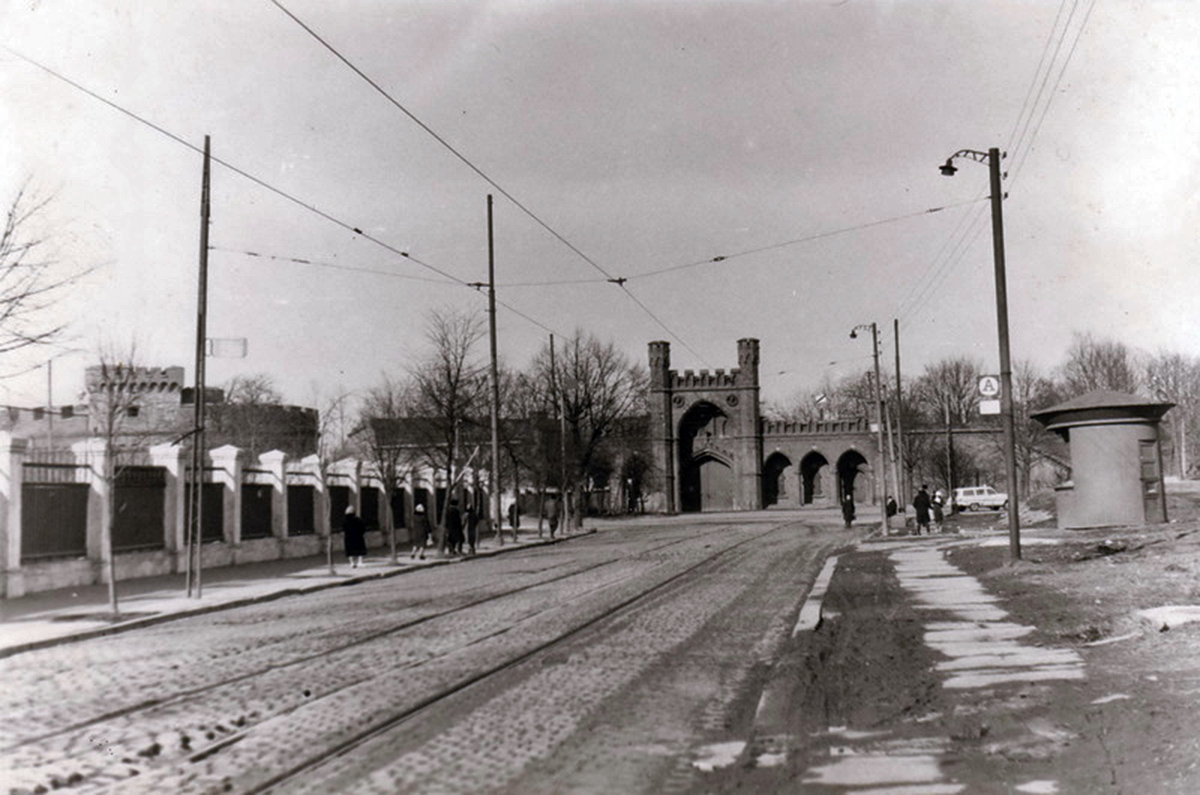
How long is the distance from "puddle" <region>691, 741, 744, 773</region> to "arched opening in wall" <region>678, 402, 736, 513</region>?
7754cm

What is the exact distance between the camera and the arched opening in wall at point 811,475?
84.8 m

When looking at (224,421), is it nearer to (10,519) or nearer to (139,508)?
(139,508)

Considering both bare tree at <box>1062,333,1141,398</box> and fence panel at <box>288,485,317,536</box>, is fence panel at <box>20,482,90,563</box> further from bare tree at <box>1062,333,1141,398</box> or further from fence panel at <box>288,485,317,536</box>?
bare tree at <box>1062,333,1141,398</box>

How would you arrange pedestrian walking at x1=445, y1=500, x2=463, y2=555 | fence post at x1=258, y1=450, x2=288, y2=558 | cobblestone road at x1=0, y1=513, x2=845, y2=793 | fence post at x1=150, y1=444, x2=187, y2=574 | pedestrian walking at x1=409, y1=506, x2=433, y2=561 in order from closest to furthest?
cobblestone road at x1=0, y1=513, x2=845, y2=793, fence post at x1=150, y1=444, x2=187, y2=574, fence post at x1=258, y1=450, x2=288, y2=558, pedestrian walking at x1=409, y1=506, x2=433, y2=561, pedestrian walking at x1=445, y1=500, x2=463, y2=555

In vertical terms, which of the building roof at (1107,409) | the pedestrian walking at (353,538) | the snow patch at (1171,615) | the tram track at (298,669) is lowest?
the tram track at (298,669)

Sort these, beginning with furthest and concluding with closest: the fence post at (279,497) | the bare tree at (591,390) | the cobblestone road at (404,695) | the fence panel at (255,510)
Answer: the bare tree at (591,390)
the fence post at (279,497)
the fence panel at (255,510)
the cobblestone road at (404,695)

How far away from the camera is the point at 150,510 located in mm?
21609

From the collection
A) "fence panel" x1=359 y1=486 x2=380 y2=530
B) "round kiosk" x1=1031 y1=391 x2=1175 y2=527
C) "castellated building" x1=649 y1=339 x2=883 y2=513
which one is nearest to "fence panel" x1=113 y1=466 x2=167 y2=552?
"fence panel" x1=359 y1=486 x2=380 y2=530

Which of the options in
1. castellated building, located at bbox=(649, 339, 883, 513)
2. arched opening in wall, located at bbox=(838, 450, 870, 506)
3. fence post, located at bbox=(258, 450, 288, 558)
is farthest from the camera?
arched opening in wall, located at bbox=(838, 450, 870, 506)

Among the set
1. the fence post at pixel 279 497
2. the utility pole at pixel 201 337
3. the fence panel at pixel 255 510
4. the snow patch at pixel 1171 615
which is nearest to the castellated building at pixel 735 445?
the fence post at pixel 279 497

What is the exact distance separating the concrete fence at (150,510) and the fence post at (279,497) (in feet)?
0.08

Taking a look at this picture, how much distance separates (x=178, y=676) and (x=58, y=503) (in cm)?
1063

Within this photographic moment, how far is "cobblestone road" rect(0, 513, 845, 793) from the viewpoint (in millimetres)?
6160

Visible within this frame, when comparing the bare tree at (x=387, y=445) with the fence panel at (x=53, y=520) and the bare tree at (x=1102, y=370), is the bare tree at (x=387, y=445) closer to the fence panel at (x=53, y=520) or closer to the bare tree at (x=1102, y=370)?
the fence panel at (x=53, y=520)
